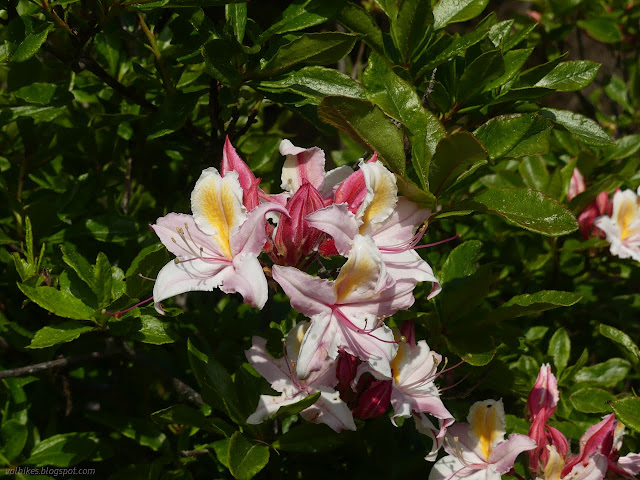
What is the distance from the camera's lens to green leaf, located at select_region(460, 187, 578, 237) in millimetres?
1029

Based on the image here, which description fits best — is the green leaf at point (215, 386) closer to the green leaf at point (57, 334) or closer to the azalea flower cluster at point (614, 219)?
the green leaf at point (57, 334)

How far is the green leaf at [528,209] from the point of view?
1.03 m

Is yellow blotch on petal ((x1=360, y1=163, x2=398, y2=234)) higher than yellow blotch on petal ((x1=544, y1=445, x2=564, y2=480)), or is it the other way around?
yellow blotch on petal ((x1=360, y1=163, x2=398, y2=234))

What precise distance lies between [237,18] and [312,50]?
204mm

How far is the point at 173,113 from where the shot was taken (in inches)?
50.5

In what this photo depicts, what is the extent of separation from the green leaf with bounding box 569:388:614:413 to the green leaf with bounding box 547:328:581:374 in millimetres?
116

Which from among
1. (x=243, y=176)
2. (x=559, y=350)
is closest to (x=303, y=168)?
(x=243, y=176)

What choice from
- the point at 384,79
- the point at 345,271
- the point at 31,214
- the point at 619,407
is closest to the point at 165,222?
the point at 345,271

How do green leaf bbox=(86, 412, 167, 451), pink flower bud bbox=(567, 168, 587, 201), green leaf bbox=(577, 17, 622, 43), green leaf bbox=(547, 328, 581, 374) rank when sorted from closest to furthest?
green leaf bbox=(86, 412, 167, 451) → green leaf bbox=(547, 328, 581, 374) → pink flower bud bbox=(567, 168, 587, 201) → green leaf bbox=(577, 17, 622, 43)

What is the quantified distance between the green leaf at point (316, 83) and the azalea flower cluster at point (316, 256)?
125 millimetres

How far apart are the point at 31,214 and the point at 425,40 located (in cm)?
96

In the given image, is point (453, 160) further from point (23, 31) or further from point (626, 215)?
point (626, 215)

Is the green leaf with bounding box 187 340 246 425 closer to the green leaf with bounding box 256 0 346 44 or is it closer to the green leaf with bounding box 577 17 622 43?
the green leaf with bounding box 256 0 346 44

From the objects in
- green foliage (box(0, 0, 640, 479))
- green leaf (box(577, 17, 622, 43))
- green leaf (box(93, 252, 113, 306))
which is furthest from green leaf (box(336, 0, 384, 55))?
green leaf (box(577, 17, 622, 43))
